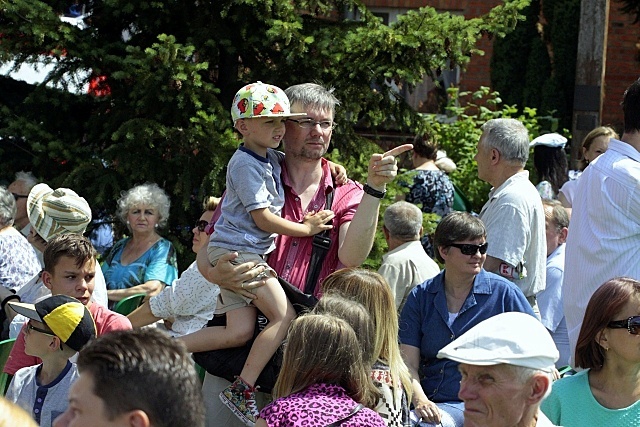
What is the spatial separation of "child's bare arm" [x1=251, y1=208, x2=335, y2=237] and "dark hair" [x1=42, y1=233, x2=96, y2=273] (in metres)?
1.08

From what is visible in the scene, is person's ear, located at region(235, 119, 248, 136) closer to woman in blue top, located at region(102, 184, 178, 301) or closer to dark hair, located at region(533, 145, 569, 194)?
woman in blue top, located at region(102, 184, 178, 301)

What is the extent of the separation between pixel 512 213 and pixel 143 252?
2.96 metres

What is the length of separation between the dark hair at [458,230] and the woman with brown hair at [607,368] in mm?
1166

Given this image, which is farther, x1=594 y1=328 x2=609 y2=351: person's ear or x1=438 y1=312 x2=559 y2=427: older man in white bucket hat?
x1=594 y1=328 x2=609 y2=351: person's ear

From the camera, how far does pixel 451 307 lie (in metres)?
5.54

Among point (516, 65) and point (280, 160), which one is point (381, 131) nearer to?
point (516, 65)

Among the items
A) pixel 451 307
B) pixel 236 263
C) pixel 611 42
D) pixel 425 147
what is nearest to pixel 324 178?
pixel 236 263

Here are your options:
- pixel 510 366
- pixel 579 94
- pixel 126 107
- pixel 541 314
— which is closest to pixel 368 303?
pixel 510 366

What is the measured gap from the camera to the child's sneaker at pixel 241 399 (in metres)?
4.77

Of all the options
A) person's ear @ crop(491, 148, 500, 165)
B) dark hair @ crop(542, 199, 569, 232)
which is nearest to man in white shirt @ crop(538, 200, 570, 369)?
dark hair @ crop(542, 199, 569, 232)

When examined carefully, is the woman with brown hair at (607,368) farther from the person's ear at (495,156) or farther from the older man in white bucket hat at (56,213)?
the older man in white bucket hat at (56,213)

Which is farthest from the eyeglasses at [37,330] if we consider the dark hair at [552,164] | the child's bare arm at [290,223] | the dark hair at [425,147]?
the dark hair at [552,164]

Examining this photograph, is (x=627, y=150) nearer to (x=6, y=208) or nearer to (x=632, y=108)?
(x=632, y=108)

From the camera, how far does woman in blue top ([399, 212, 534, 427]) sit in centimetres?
546
